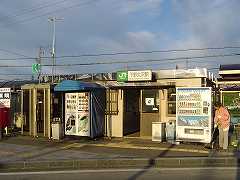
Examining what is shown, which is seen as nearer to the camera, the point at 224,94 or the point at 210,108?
the point at 210,108

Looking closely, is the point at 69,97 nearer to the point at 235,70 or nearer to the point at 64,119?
the point at 64,119

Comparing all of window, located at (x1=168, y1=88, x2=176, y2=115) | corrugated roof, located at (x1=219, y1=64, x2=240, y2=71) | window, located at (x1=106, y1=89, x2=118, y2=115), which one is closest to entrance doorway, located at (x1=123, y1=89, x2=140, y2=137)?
window, located at (x1=106, y1=89, x2=118, y2=115)

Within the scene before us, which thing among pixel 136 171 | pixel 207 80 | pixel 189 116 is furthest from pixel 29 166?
pixel 207 80

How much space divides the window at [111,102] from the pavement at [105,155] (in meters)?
2.05

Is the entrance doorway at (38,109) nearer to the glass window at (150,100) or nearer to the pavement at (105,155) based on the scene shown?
the pavement at (105,155)

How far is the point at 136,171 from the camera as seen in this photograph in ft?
38.8

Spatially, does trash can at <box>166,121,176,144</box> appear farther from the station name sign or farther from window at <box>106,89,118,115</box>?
window at <box>106,89,118,115</box>

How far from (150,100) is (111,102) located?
199 cm

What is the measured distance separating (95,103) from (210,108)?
5.67 meters

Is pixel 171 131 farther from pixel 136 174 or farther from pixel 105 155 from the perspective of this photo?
pixel 136 174

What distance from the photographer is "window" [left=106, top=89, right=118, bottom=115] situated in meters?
20.7

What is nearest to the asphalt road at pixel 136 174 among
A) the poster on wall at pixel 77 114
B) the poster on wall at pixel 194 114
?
the poster on wall at pixel 194 114

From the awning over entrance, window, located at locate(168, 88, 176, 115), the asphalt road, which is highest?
the awning over entrance

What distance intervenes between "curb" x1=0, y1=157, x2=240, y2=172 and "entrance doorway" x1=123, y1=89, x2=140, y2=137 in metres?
7.76
